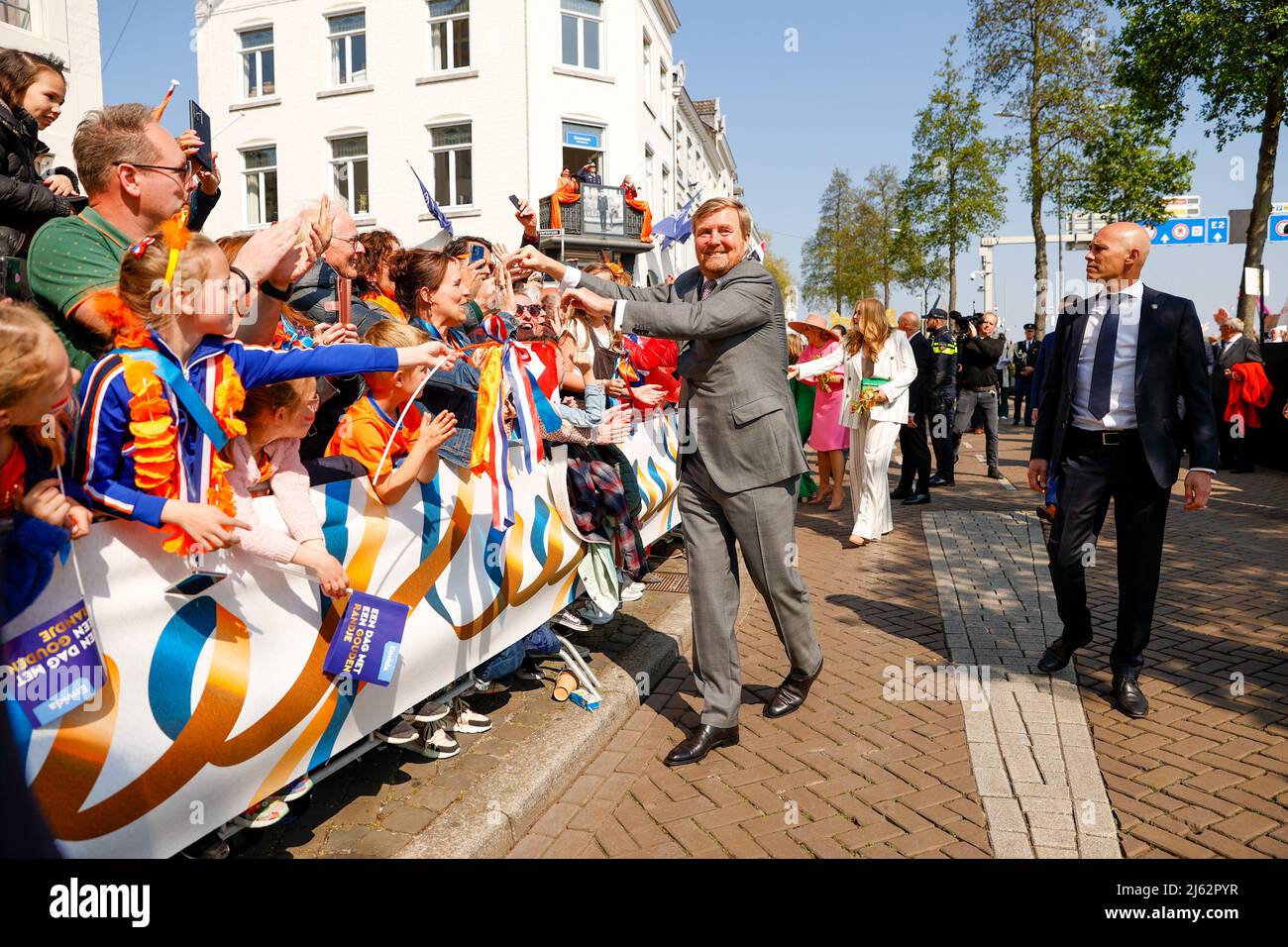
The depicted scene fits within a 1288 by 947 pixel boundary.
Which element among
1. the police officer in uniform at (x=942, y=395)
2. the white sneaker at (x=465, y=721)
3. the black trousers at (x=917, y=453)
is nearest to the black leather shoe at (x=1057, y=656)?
the white sneaker at (x=465, y=721)

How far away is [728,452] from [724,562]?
20.1 inches

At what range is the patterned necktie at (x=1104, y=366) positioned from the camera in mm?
4457

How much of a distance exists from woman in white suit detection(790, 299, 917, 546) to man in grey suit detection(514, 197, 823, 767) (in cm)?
454

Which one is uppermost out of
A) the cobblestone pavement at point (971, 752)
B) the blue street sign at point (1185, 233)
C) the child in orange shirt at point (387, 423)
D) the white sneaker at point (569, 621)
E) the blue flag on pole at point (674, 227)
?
the blue street sign at point (1185, 233)

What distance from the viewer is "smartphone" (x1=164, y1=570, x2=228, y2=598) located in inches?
93.5

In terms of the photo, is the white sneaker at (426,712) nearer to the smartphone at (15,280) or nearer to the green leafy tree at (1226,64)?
the smartphone at (15,280)

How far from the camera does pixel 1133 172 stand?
2105cm

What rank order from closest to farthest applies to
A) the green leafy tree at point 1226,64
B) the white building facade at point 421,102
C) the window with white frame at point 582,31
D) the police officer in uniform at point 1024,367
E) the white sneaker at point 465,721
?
the white sneaker at point 465,721, the green leafy tree at point 1226,64, the police officer in uniform at point 1024,367, the white building facade at point 421,102, the window with white frame at point 582,31

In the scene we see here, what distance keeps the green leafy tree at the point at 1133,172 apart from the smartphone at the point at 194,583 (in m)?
22.9

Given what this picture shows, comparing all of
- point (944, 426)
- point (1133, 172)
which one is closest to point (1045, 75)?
point (1133, 172)

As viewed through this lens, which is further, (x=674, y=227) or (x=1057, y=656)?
(x=674, y=227)

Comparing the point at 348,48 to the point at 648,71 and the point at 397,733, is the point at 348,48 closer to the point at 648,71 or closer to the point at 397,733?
the point at 648,71
